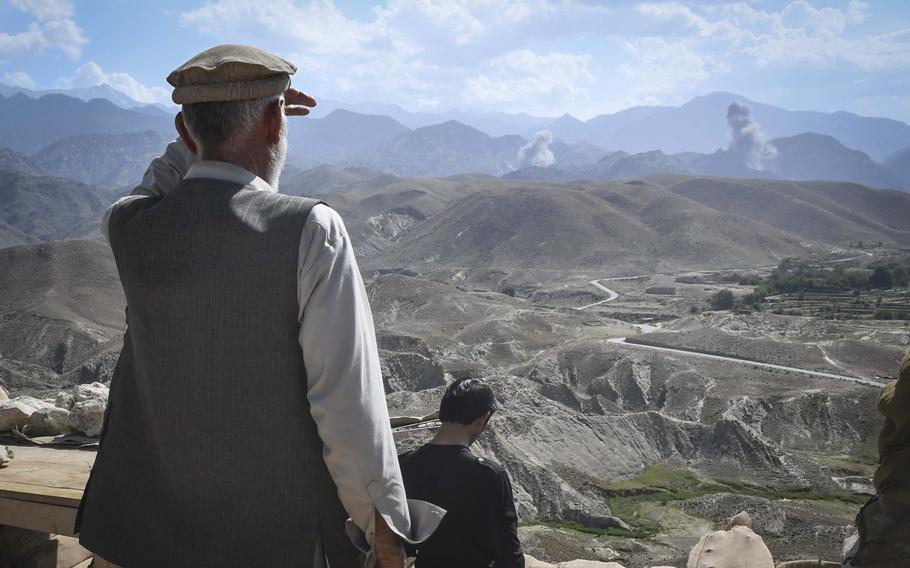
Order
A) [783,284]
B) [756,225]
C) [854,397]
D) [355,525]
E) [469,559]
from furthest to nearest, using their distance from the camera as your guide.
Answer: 1. [756,225]
2. [783,284]
3. [854,397]
4. [469,559]
5. [355,525]

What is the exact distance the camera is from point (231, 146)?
5.83 ft

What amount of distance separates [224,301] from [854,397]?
26341mm

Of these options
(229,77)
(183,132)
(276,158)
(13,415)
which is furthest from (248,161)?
(13,415)

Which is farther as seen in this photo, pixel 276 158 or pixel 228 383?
pixel 276 158

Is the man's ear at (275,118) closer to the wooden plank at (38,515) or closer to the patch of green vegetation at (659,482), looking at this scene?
the wooden plank at (38,515)

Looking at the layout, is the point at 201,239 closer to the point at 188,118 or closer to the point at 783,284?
the point at 188,118

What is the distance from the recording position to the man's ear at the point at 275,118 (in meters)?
1.81

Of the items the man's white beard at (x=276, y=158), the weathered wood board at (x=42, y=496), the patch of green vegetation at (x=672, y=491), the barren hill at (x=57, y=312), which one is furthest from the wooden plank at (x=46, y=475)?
the barren hill at (x=57, y=312)

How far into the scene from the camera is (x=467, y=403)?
2.83 meters

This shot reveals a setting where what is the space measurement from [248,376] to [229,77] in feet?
2.41

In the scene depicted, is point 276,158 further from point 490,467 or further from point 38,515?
point 38,515

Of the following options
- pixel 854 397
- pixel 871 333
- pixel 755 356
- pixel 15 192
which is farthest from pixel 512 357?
Answer: pixel 15 192

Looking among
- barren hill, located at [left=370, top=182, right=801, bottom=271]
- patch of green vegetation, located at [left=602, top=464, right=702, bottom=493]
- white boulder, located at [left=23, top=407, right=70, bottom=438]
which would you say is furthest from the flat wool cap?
barren hill, located at [left=370, top=182, right=801, bottom=271]

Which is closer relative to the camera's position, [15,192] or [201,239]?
[201,239]
